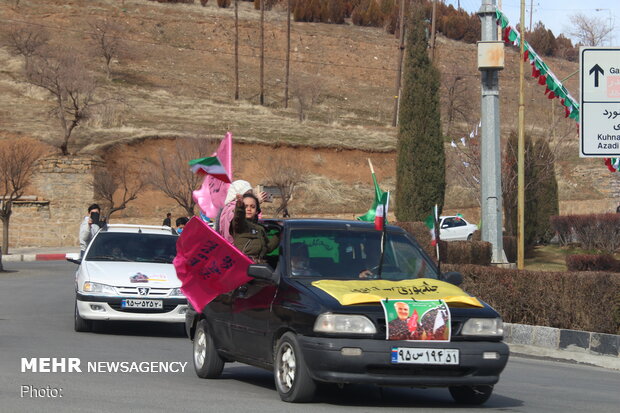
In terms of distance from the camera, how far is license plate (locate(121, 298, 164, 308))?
552 inches

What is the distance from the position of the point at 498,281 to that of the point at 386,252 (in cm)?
663

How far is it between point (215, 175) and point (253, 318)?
8.85ft

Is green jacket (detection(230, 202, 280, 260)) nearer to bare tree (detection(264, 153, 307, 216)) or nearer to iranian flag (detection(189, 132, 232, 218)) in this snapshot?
iranian flag (detection(189, 132, 232, 218))

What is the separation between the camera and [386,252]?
902 centimetres

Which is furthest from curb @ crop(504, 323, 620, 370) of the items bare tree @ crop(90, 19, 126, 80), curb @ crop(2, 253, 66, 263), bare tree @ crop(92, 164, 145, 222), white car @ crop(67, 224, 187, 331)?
bare tree @ crop(90, 19, 126, 80)

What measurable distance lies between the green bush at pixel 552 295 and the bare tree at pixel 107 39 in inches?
2679

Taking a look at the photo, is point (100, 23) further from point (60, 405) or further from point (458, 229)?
point (60, 405)

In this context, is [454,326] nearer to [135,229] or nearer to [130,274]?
[130,274]

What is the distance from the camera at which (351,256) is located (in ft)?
29.1

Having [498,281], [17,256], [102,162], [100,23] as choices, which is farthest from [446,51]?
[498,281]

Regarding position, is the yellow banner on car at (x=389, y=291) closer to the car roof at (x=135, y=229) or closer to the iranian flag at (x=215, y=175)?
the iranian flag at (x=215, y=175)

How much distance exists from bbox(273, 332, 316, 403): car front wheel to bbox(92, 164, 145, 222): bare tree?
1550 inches

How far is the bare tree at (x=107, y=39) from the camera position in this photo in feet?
277

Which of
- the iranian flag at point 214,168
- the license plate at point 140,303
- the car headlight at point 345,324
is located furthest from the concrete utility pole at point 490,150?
the car headlight at point 345,324
